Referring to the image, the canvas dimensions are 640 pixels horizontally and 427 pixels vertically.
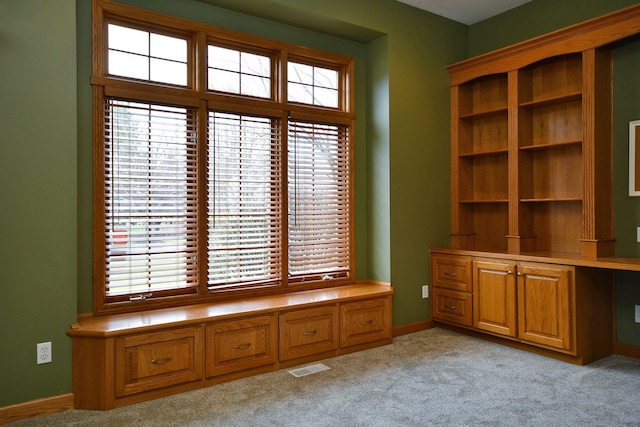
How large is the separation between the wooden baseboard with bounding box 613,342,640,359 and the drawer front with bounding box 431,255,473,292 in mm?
1193

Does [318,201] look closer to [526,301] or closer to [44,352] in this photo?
[526,301]

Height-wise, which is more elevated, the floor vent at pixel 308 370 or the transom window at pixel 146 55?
the transom window at pixel 146 55

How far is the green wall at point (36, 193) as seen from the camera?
2.53 meters

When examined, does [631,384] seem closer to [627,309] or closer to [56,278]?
[627,309]

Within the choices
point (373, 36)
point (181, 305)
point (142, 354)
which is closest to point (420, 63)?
point (373, 36)

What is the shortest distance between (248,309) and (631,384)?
8.70 ft

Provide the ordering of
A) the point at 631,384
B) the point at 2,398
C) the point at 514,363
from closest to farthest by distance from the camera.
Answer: the point at 2,398, the point at 631,384, the point at 514,363

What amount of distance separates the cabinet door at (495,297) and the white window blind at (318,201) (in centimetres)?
121

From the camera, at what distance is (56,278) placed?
2.67m

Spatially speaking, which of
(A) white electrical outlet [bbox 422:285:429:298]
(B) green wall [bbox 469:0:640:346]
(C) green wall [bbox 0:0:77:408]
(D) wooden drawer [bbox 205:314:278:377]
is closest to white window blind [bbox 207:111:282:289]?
(D) wooden drawer [bbox 205:314:278:377]

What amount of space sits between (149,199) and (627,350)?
389 centimetres

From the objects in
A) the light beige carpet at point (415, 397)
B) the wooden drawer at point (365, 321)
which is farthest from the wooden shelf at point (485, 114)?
the light beige carpet at point (415, 397)

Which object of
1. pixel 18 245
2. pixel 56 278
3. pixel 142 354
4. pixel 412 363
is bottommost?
pixel 412 363

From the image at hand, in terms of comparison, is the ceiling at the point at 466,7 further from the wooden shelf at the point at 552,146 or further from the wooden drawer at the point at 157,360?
the wooden drawer at the point at 157,360
